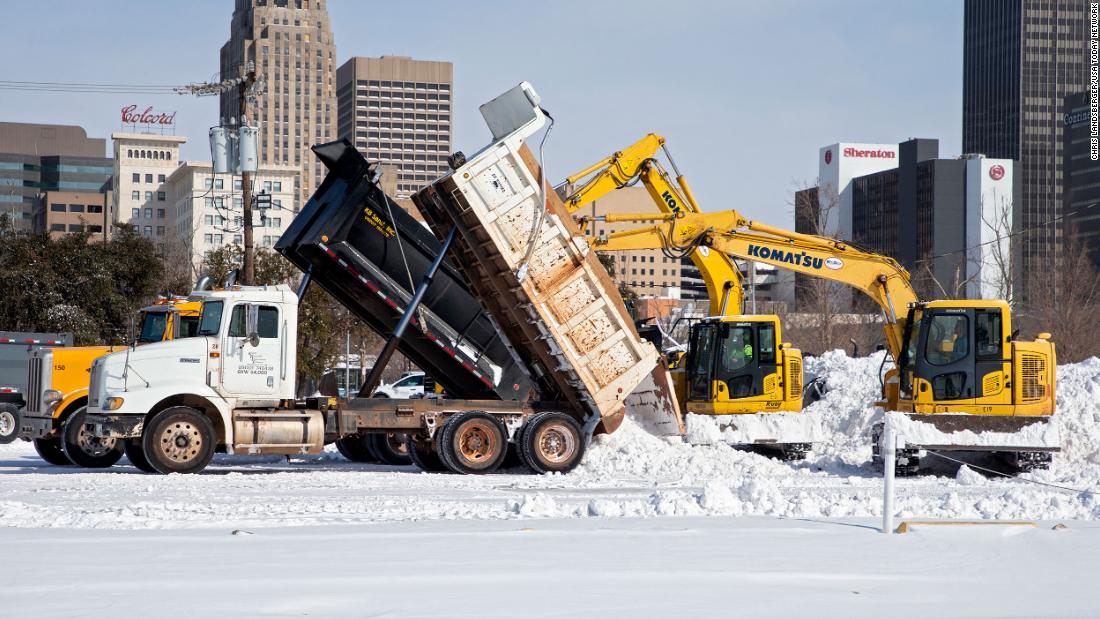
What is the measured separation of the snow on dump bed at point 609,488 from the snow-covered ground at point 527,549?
0.17ft

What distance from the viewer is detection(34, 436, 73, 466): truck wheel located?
68.8 feet

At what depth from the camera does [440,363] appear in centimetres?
1992

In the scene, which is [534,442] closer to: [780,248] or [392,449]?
[392,449]

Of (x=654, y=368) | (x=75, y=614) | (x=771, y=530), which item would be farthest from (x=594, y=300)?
(x=75, y=614)

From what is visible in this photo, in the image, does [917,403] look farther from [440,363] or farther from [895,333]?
[440,363]

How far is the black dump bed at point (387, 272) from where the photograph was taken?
18.6 metres

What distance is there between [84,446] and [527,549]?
461 inches

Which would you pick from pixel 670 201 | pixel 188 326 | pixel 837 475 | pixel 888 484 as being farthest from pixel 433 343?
pixel 888 484

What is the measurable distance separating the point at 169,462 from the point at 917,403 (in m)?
11.4

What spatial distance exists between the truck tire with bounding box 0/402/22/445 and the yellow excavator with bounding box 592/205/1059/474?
1574cm

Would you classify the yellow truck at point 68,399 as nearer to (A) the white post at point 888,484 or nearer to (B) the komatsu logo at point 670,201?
(B) the komatsu logo at point 670,201

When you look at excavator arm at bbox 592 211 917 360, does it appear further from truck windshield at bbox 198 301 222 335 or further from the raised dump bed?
truck windshield at bbox 198 301 222 335

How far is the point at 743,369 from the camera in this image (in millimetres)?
22281

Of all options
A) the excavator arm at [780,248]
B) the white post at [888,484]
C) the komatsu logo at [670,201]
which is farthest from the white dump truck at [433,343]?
the white post at [888,484]
